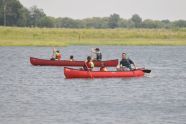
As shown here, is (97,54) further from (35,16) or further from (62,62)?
(35,16)

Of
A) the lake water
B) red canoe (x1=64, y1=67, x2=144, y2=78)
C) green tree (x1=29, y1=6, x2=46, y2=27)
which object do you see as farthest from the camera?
green tree (x1=29, y1=6, x2=46, y2=27)

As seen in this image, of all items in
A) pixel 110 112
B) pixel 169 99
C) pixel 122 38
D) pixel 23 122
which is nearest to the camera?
pixel 23 122

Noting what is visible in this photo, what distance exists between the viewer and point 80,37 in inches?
4237

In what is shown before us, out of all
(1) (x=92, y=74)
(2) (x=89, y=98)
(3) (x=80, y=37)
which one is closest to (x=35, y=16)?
(3) (x=80, y=37)

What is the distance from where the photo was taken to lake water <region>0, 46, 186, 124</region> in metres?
33.0

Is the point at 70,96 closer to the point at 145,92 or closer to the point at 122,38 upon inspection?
the point at 145,92

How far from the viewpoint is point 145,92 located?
42469mm

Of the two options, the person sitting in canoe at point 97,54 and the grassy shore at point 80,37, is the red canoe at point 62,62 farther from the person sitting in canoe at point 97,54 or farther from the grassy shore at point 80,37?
the grassy shore at point 80,37

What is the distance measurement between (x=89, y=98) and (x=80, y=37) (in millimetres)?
68576

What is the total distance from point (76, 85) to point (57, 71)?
11.3 meters

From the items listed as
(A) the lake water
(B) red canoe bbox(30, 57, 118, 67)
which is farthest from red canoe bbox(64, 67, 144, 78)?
(B) red canoe bbox(30, 57, 118, 67)

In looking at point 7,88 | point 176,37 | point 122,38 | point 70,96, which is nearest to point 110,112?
point 70,96

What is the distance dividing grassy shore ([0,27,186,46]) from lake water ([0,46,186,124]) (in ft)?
123

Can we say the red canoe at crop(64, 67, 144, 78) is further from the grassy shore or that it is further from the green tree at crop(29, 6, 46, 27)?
the green tree at crop(29, 6, 46, 27)
